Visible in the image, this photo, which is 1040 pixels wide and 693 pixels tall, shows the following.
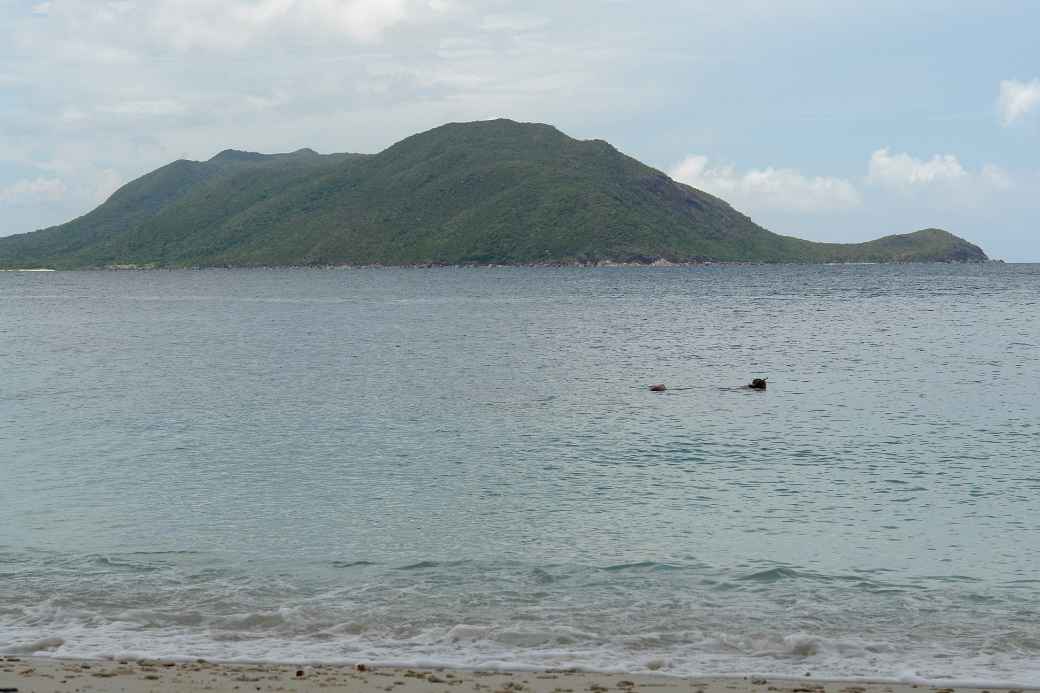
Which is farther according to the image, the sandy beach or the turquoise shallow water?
the turquoise shallow water

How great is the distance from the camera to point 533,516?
928 inches

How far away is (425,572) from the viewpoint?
1931 centimetres

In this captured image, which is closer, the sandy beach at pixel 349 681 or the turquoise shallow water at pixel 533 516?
the sandy beach at pixel 349 681

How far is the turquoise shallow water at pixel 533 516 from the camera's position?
621 inches

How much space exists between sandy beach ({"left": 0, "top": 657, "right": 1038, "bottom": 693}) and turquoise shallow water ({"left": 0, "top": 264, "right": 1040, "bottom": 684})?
0.67 meters

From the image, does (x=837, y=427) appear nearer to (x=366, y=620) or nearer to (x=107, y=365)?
(x=366, y=620)

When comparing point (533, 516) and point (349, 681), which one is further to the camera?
point (533, 516)

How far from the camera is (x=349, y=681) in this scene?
1334 centimetres

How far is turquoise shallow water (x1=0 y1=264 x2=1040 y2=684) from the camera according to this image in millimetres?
15766

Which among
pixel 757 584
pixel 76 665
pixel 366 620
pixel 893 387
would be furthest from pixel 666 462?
pixel 893 387

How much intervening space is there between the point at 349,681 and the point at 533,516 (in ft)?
34.6

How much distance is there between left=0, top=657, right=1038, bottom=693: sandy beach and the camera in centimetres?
1293

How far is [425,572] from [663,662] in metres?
6.12

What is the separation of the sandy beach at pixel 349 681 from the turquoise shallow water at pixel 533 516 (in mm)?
667
